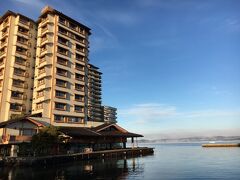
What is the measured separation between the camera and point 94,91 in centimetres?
15250

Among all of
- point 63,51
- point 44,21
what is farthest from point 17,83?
point 44,21

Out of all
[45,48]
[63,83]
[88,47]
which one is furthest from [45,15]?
[63,83]

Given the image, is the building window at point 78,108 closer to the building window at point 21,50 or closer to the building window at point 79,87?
the building window at point 79,87

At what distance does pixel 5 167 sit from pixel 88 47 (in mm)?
51825

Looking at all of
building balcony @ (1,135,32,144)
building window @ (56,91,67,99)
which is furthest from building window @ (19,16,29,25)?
building balcony @ (1,135,32,144)

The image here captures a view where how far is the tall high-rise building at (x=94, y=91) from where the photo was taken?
149m

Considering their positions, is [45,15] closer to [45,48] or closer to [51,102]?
[45,48]

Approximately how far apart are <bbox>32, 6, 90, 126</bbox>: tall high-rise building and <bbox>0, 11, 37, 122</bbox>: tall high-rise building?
13.8 feet

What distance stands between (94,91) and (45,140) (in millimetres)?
98532

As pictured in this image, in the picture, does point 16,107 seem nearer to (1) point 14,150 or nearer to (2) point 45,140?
(1) point 14,150

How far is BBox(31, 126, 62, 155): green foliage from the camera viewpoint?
178 feet

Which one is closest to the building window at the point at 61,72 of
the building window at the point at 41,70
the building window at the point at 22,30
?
the building window at the point at 41,70

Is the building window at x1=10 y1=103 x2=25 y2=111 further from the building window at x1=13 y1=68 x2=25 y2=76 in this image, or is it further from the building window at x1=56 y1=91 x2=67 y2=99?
the building window at x1=56 y1=91 x2=67 y2=99

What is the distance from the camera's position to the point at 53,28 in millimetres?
80312
